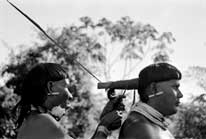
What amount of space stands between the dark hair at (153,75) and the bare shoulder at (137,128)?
187 millimetres

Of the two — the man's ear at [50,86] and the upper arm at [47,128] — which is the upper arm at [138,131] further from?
the man's ear at [50,86]

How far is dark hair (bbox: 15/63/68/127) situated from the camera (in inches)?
173

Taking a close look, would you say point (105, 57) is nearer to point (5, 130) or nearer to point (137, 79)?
point (5, 130)

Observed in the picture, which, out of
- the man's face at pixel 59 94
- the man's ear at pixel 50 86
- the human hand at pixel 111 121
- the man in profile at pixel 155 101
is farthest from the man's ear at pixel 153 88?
the man's ear at pixel 50 86

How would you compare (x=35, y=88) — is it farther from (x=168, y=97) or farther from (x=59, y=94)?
(x=168, y=97)

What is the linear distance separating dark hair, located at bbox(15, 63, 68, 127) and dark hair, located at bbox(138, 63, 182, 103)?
0.76 metres

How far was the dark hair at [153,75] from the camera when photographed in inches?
187

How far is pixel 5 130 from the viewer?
96.9 ft

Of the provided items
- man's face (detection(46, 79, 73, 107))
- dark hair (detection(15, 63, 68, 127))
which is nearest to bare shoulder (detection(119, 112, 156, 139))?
man's face (detection(46, 79, 73, 107))

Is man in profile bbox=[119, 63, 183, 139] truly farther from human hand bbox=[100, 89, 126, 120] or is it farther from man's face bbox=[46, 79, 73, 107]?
man's face bbox=[46, 79, 73, 107]

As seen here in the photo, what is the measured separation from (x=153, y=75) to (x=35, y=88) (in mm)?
1078

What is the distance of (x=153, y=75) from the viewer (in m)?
4.76

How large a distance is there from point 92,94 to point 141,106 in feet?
103

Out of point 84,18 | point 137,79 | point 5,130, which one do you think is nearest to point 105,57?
point 84,18
